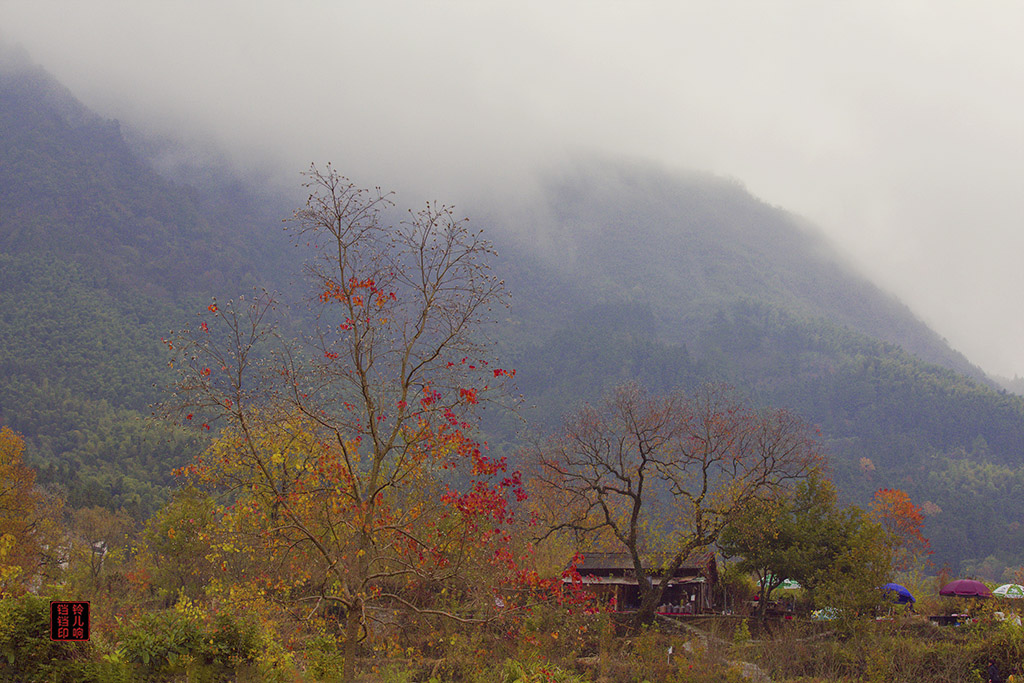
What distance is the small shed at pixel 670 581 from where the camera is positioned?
36.3 metres

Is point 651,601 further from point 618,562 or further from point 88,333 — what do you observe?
point 88,333

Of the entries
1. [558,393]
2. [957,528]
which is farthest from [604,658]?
[558,393]

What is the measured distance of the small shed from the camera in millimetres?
36344

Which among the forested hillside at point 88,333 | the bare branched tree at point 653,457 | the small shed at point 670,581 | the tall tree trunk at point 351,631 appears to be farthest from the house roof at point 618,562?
the forested hillside at point 88,333

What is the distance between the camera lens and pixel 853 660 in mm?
21797

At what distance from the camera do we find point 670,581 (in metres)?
39.2

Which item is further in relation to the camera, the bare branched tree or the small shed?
the small shed

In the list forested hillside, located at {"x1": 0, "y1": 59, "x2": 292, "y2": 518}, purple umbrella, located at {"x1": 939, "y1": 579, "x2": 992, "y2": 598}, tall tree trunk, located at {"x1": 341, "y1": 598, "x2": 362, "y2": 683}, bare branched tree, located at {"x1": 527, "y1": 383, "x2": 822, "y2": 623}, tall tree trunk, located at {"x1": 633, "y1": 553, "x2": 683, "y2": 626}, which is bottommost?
purple umbrella, located at {"x1": 939, "y1": 579, "x2": 992, "y2": 598}

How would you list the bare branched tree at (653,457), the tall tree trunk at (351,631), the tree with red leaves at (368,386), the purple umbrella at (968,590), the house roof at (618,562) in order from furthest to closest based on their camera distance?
1. the house roof at (618,562)
2. the purple umbrella at (968,590)
3. the bare branched tree at (653,457)
4. the tall tree trunk at (351,631)
5. the tree with red leaves at (368,386)

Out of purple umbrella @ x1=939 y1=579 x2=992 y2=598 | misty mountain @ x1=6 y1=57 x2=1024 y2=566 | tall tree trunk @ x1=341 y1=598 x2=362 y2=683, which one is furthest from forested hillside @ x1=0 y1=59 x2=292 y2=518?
purple umbrella @ x1=939 y1=579 x2=992 y2=598

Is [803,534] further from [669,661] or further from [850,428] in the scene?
[850,428]

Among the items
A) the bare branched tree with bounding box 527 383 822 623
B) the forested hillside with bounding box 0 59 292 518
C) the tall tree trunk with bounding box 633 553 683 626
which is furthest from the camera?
the forested hillside with bounding box 0 59 292 518

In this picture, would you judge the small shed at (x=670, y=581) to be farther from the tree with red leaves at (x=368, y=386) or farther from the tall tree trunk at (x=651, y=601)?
the tree with red leaves at (x=368, y=386)

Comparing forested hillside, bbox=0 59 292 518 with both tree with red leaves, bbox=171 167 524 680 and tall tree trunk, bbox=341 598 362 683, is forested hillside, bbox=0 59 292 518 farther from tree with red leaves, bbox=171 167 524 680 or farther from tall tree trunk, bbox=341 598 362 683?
tall tree trunk, bbox=341 598 362 683
